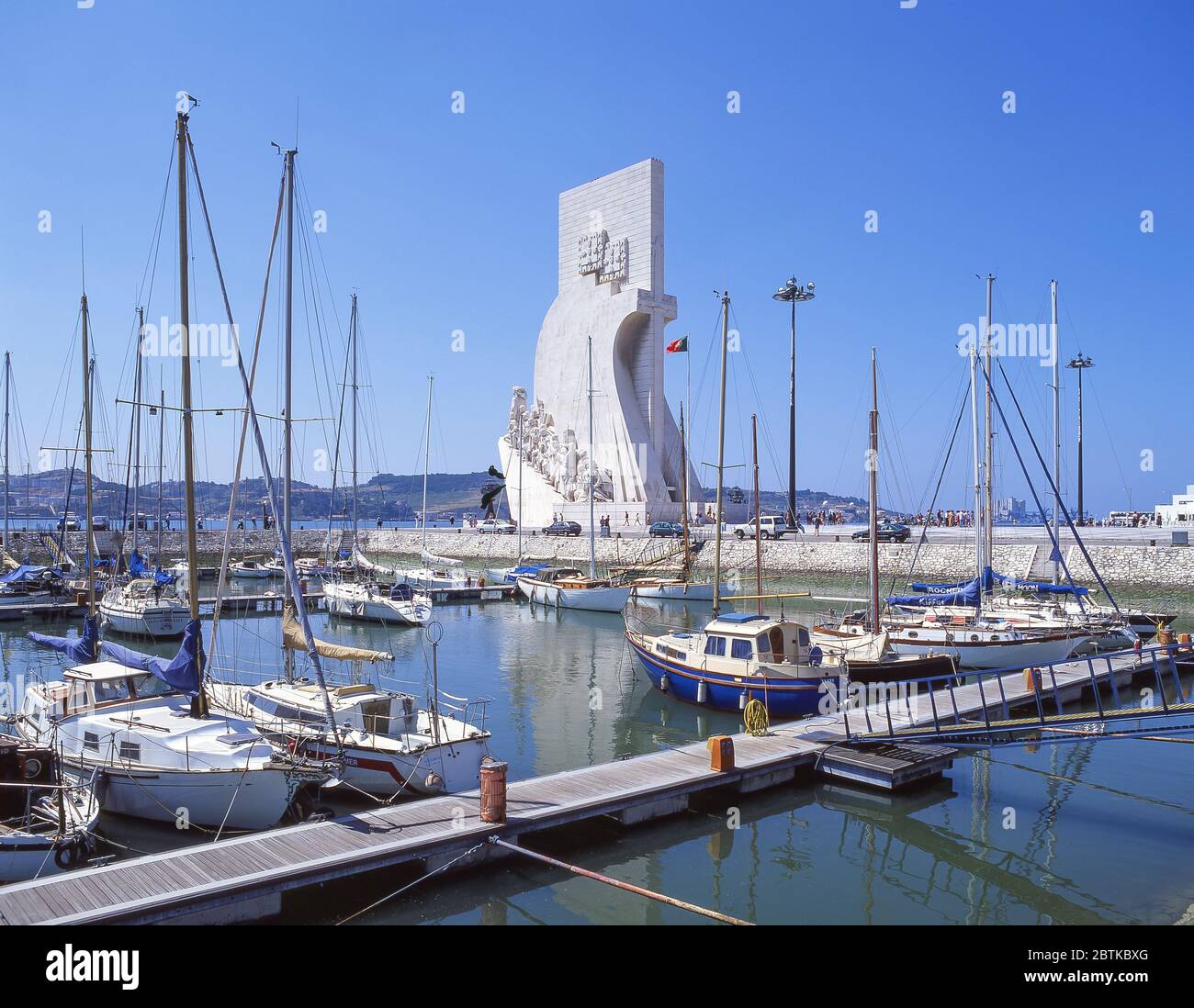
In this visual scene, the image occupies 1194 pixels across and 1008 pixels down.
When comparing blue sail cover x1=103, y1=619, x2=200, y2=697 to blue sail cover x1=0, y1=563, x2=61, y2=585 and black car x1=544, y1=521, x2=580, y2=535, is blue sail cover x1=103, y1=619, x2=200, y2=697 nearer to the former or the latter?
blue sail cover x1=0, y1=563, x2=61, y2=585

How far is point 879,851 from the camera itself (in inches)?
504

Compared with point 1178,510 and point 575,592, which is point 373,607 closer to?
point 575,592

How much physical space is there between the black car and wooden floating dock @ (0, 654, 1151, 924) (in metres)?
44.9

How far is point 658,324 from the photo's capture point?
66.8 meters

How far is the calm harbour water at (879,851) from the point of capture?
10.9m

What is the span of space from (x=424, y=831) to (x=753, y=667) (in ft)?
32.1

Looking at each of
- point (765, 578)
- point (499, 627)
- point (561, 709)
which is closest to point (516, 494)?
point (765, 578)

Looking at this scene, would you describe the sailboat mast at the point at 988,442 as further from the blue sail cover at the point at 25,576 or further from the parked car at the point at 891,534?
the blue sail cover at the point at 25,576

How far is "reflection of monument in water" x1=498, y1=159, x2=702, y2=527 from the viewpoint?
64.9 meters

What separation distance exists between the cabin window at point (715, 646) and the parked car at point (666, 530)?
33208 millimetres

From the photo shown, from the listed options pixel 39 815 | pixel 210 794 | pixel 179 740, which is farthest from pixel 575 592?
pixel 39 815
